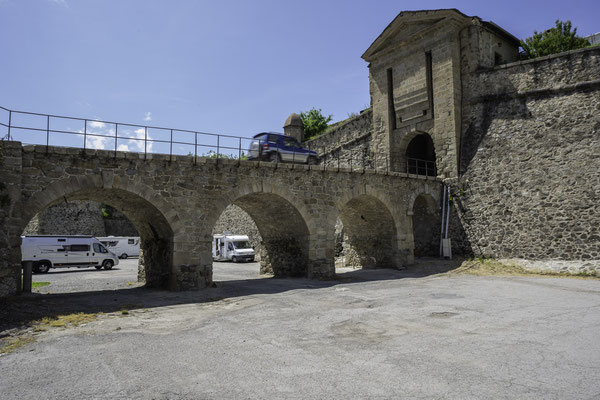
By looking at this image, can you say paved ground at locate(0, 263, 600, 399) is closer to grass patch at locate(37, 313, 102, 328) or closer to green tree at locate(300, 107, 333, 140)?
grass patch at locate(37, 313, 102, 328)

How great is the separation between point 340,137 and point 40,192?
1808 cm

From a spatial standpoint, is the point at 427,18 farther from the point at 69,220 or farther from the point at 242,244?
the point at 69,220

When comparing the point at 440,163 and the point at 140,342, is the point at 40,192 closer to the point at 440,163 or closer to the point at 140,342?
the point at 140,342

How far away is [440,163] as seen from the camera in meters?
19.3

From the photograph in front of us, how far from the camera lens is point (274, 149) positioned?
16.2 meters

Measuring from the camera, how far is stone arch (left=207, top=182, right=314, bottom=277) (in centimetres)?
1395

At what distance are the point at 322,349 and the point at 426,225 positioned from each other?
15008 mm

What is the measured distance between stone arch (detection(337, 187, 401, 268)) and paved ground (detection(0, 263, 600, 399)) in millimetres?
6660

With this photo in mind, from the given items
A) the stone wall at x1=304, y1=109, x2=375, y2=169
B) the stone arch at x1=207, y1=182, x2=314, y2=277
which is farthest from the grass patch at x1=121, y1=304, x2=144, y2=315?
the stone wall at x1=304, y1=109, x2=375, y2=169

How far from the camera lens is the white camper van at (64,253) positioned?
2028 cm

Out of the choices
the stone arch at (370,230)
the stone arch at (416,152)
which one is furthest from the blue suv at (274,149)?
the stone arch at (416,152)

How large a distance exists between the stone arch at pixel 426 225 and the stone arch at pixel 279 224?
6.46 metres

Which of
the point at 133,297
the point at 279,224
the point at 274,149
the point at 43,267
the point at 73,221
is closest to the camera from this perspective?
the point at 133,297

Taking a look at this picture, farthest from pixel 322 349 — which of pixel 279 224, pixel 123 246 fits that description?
pixel 123 246
